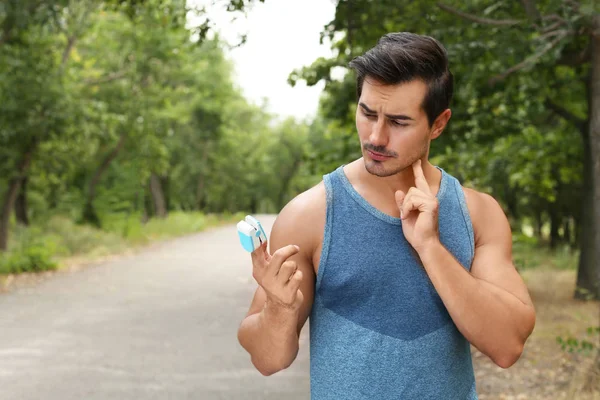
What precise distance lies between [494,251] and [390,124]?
417 mm

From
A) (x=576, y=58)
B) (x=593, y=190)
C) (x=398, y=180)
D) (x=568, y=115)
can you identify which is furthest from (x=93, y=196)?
(x=398, y=180)


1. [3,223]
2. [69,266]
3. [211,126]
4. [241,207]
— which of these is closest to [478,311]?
[69,266]

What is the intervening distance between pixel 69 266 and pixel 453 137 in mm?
9555

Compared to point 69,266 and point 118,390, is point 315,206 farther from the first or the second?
point 69,266

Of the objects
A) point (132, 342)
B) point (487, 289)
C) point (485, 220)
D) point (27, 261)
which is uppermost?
point (485, 220)

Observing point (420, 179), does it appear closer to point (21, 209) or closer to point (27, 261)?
point (27, 261)

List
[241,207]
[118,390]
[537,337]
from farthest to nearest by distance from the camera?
1. [241,207]
2. [537,337]
3. [118,390]

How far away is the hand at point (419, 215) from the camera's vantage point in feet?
5.85

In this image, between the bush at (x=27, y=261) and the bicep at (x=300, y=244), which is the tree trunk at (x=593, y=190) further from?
the bush at (x=27, y=261)

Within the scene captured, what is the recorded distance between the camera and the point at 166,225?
3206 centimetres

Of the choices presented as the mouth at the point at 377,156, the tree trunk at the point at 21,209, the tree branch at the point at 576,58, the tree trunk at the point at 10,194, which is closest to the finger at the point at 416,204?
the mouth at the point at 377,156

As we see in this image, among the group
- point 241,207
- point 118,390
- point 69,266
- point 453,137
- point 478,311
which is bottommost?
point 241,207

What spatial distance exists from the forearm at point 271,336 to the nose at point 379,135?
0.44 metres

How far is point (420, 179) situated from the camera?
74.8 inches
